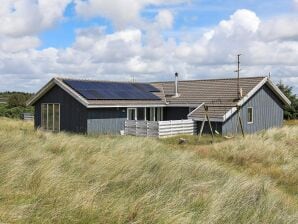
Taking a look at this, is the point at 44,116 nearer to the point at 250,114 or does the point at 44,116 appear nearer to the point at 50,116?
the point at 50,116

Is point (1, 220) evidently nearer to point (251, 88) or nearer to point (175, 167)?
point (175, 167)

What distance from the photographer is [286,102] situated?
112ft

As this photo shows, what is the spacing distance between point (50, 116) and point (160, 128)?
26.5 ft

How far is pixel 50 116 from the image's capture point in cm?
3086

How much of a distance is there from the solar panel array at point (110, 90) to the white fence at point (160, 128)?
7.06ft

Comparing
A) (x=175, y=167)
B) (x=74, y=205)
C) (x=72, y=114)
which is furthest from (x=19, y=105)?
(x=74, y=205)

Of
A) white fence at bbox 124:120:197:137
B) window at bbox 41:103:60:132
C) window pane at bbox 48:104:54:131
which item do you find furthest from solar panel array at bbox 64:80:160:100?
window pane at bbox 48:104:54:131

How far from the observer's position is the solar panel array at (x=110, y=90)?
2834cm

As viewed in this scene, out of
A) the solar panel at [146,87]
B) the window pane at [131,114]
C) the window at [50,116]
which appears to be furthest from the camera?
the solar panel at [146,87]

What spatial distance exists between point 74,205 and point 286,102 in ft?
99.4

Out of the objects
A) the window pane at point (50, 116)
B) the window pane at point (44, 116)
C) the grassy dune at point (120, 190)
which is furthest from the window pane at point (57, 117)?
the grassy dune at point (120, 190)

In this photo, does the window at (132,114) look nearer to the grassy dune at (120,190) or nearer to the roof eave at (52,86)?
the roof eave at (52,86)

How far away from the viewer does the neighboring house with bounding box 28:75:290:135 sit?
28.2 meters

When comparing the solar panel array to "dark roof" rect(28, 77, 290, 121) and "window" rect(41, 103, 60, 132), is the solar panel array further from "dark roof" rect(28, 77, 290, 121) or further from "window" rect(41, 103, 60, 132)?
"window" rect(41, 103, 60, 132)
